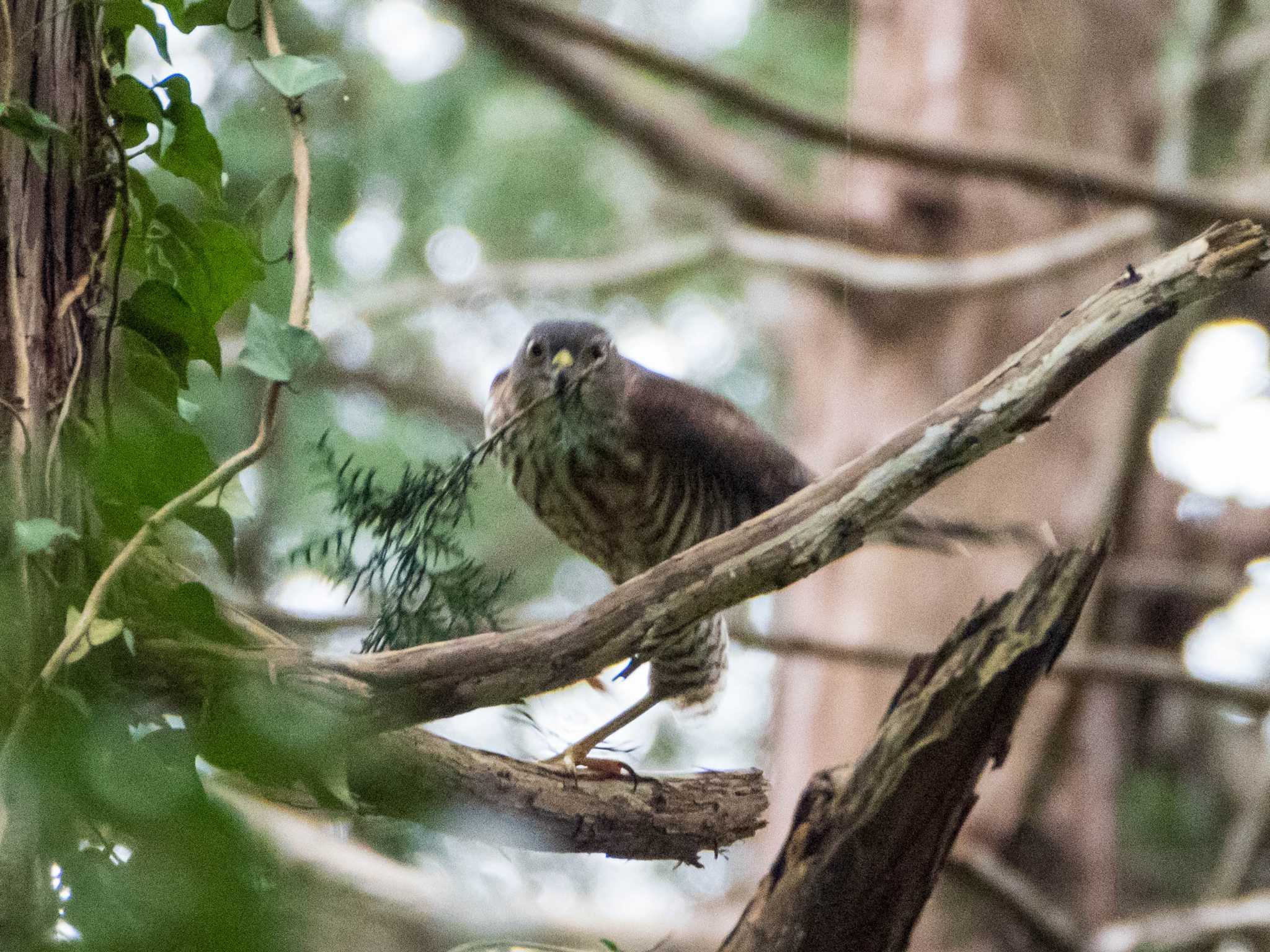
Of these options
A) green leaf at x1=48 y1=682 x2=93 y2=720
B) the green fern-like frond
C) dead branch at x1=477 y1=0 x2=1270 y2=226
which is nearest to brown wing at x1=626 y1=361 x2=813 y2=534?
the green fern-like frond

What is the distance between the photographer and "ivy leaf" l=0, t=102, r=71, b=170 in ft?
3.35

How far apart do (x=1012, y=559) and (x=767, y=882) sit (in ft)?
2.84

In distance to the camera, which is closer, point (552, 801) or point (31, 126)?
point (31, 126)

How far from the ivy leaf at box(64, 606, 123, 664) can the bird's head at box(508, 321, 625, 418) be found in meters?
0.60

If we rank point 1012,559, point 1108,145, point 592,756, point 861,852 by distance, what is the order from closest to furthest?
point 592,756
point 861,852
point 1012,559
point 1108,145

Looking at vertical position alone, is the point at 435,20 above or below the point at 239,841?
above

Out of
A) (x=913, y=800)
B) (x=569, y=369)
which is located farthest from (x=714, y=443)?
(x=913, y=800)

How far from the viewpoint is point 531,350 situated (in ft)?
5.60

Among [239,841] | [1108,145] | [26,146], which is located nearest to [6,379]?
[26,146]

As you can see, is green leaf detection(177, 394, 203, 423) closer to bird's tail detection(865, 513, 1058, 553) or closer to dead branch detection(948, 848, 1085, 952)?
bird's tail detection(865, 513, 1058, 553)

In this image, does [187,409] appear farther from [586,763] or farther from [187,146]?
[586,763]

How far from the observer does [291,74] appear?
3.67 feet

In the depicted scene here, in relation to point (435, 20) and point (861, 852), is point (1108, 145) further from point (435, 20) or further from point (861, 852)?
point (861, 852)

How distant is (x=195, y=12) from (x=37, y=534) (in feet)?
1.61
